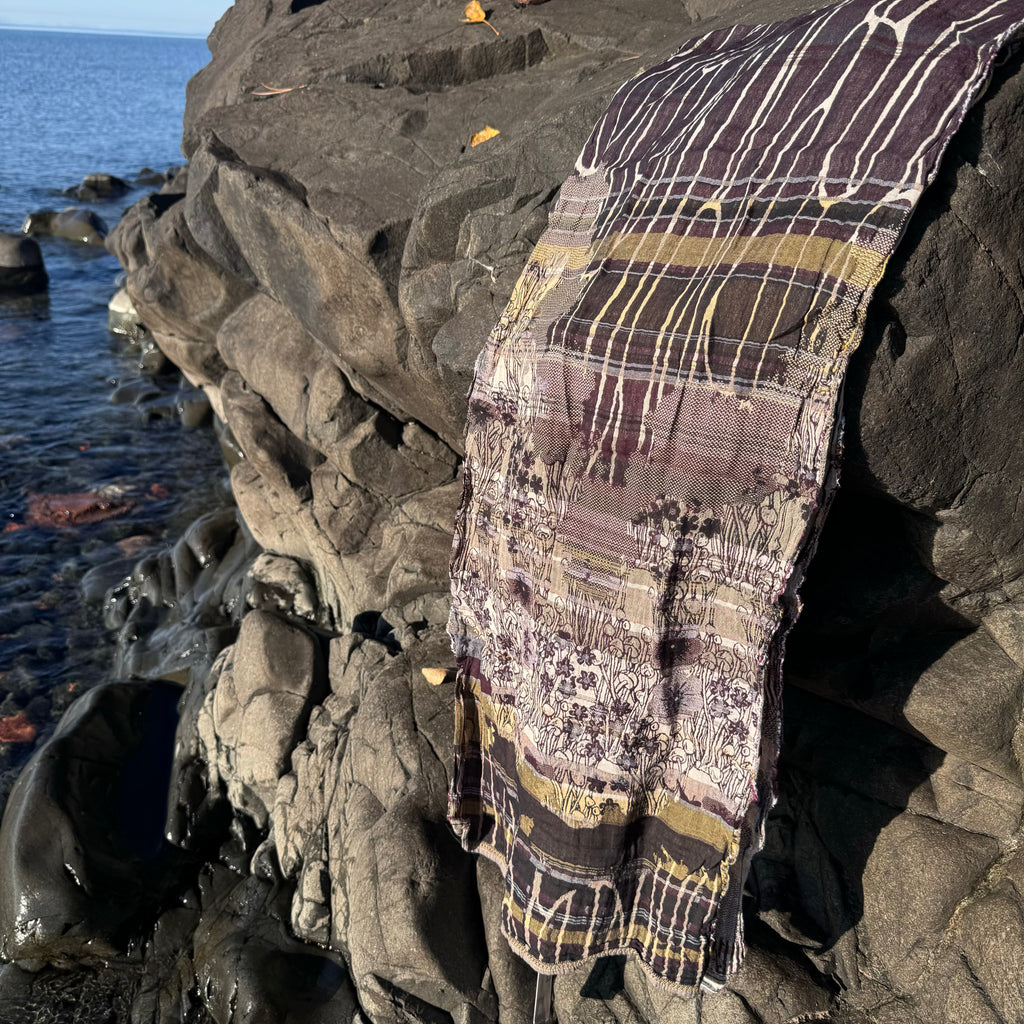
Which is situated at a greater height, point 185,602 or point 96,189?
point 96,189

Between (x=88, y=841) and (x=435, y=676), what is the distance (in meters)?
2.43

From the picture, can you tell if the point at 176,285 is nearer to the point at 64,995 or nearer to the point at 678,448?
the point at 64,995

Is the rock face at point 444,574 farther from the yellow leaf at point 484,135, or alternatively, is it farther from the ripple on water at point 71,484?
the ripple on water at point 71,484

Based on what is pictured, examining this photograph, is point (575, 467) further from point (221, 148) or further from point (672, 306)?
point (221, 148)

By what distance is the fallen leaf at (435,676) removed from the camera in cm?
489

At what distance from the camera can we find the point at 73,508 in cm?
973

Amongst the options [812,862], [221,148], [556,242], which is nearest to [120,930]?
[812,862]

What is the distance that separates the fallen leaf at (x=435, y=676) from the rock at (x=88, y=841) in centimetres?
214

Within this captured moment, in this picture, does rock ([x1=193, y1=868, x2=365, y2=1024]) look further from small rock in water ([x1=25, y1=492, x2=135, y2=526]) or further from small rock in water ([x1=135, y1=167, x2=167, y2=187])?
small rock in water ([x1=135, y1=167, x2=167, y2=187])

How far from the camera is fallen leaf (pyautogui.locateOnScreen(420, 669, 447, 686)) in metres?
4.89

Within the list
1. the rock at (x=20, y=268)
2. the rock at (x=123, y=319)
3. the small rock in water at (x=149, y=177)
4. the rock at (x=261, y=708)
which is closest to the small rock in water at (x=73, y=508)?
the rock at (x=261, y=708)

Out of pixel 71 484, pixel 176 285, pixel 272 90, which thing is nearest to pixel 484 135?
pixel 272 90

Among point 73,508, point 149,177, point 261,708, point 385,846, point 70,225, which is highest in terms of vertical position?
point 149,177

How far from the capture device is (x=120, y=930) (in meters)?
5.25
